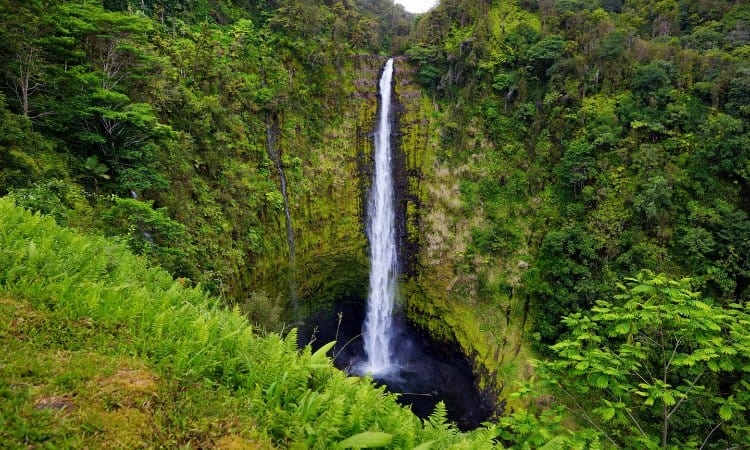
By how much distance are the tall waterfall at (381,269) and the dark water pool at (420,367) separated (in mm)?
628

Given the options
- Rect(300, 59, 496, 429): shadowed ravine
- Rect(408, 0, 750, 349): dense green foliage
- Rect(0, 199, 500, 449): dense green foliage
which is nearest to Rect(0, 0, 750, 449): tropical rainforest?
Rect(0, 199, 500, 449): dense green foliage

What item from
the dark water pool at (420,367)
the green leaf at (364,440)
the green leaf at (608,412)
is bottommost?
the dark water pool at (420,367)

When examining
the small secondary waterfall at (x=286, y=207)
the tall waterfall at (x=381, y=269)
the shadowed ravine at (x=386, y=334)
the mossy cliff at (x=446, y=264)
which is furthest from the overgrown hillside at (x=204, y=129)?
the mossy cliff at (x=446, y=264)

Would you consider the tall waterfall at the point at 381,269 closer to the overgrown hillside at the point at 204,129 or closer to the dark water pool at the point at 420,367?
the dark water pool at the point at 420,367

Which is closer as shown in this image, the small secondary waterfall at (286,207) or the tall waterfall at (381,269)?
the small secondary waterfall at (286,207)

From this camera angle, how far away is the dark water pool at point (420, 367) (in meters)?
17.8

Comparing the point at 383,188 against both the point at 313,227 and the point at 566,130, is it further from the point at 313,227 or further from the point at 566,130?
the point at 566,130

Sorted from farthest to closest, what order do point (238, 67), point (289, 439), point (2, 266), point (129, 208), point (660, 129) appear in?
point (238, 67) → point (660, 129) → point (129, 208) → point (2, 266) → point (289, 439)

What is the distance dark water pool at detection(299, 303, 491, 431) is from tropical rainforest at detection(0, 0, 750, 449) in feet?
2.82

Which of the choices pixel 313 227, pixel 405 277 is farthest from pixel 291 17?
pixel 405 277

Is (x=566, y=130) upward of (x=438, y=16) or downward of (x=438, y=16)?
downward

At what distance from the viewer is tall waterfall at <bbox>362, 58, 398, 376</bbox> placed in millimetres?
21562

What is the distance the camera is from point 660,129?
17.1m

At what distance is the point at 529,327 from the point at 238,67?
21262 mm
